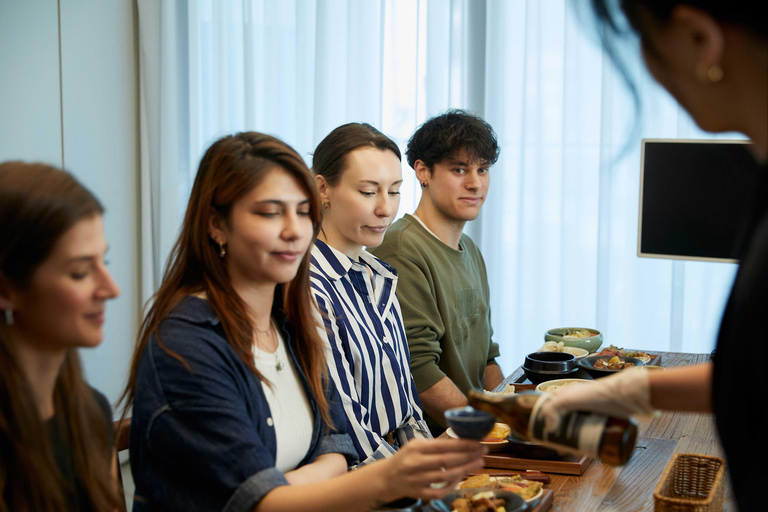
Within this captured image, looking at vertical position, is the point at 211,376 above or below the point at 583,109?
below

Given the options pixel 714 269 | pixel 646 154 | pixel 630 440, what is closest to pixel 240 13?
pixel 646 154

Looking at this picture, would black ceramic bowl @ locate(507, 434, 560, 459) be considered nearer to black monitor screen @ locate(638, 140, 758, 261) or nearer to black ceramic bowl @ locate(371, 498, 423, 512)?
black ceramic bowl @ locate(371, 498, 423, 512)

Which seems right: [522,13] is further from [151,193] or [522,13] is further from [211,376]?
[211,376]

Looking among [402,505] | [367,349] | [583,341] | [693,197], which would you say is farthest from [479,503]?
[693,197]

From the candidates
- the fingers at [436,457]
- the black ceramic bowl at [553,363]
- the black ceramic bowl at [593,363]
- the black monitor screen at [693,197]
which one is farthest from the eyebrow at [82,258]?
the black monitor screen at [693,197]

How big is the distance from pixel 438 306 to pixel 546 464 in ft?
3.11

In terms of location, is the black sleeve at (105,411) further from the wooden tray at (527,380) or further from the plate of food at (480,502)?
the wooden tray at (527,380)

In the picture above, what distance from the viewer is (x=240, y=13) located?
3943 mm

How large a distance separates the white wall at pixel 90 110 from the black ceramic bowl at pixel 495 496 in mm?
2489

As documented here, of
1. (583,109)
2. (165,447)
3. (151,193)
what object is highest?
(583,109)

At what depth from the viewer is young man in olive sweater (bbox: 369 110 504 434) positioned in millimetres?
2316

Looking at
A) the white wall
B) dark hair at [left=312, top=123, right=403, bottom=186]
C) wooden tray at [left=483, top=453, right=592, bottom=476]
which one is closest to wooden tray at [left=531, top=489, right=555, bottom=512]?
wooden tray at [left=483, top=453, right=592, bottom=476]

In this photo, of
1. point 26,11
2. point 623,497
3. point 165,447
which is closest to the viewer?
point 165,447

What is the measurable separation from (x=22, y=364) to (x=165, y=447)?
31cm
